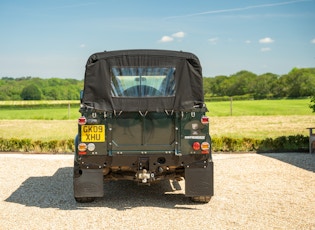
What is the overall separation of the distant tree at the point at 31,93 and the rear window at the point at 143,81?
5900cm

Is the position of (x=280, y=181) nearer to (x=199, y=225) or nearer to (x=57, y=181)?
(x=199, y=225)

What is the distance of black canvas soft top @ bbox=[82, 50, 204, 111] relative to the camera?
26.7ft

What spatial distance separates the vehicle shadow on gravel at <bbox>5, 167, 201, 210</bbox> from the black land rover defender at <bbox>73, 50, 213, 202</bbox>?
45 centimetres

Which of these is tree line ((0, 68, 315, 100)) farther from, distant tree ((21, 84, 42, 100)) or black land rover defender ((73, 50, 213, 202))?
black land rover defender ((73, 50, 213, 202))

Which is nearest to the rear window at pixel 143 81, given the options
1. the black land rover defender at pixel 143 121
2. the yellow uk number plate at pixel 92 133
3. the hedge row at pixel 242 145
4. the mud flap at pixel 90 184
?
the black land rover defender at pixel 143 121

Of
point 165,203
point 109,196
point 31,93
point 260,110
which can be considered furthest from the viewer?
point 31,93

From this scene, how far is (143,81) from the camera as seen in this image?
8.30 meters

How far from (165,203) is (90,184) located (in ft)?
4.69

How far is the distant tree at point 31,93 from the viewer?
6556cm

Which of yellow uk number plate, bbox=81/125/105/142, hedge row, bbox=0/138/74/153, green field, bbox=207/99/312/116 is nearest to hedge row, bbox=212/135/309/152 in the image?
hedge row, bbox=0/138/74/153

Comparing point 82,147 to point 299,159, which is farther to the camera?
point 299,159

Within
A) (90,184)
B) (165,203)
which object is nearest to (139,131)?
(90,184)

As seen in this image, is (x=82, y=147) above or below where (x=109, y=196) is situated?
above

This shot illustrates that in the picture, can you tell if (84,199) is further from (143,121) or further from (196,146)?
(196,146)
